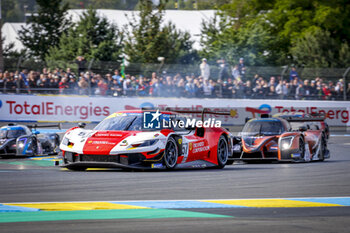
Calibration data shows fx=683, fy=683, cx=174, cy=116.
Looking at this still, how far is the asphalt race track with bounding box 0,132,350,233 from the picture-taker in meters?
6.38

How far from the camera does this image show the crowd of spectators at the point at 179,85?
25.3 m

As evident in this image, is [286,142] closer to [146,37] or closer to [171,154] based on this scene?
[171,154]

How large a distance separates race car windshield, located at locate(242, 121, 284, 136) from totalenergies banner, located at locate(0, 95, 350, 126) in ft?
32.8

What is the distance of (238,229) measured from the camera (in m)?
6.13

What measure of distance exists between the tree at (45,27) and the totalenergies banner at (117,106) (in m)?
22.8

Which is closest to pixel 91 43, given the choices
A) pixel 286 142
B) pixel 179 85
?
pixel 179 85

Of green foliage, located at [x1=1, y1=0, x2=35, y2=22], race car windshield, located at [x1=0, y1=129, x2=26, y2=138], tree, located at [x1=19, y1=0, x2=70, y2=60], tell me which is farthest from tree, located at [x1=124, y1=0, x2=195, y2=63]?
race car windshield, located at [x1=0, y1=129, x2=26, y2=138]

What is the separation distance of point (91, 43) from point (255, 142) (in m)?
22.4

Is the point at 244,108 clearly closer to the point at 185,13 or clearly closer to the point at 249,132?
the point at 249,132

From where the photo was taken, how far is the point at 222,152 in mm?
14320

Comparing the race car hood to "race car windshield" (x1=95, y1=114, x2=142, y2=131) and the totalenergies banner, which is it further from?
the totalenergies banner

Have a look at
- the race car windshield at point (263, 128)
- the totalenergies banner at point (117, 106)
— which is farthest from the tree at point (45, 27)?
the race car windshield at point (263, 128)

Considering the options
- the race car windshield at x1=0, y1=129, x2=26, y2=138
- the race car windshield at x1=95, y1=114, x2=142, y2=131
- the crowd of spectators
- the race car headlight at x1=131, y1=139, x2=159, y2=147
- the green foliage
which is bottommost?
the race car windshield at x1=0, y1=129, x2=26, y2=138

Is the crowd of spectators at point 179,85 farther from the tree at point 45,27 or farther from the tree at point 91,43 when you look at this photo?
the tree at point 45,27
